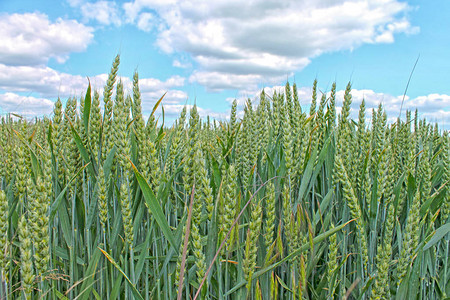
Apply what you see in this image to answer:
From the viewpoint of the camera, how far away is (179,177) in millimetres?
2219

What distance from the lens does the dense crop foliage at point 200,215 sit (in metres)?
1.27

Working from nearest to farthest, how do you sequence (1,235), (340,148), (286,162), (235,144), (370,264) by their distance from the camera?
1. (1,235)
2. (286,162)
3. (370,264)
4. (340,148)
5. (235,144)

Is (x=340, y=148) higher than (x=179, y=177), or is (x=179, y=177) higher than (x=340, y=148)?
(x=340, y=148)

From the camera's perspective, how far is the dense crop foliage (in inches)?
49.8

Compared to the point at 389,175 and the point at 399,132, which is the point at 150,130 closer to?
the point at 389,175

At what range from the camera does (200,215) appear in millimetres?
1278

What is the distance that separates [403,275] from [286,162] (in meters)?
0.72

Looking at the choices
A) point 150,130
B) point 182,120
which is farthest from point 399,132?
point 150,130

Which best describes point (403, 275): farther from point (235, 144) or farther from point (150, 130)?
point (150, 130)

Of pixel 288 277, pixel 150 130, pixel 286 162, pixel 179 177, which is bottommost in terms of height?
pixel 288 277

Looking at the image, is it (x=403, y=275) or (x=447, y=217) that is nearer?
(x=403, y=275)

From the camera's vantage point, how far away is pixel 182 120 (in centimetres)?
180

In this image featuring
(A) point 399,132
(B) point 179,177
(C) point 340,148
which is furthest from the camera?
(A) point 399,132

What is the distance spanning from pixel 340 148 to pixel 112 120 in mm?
1155
